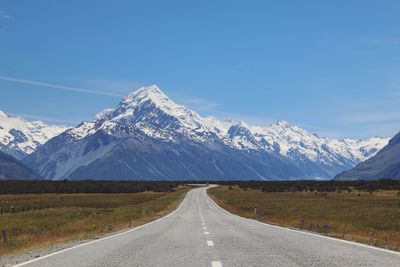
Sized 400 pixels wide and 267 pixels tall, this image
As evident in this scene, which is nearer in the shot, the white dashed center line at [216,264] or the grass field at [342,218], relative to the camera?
the white dashed center line at [216,264]

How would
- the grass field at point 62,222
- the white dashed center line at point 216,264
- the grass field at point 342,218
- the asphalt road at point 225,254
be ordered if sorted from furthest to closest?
the grass field at point 342,218
the grass field at point 62,222
the asphalt road at point 225,254
the white dashed center line at point 216,264

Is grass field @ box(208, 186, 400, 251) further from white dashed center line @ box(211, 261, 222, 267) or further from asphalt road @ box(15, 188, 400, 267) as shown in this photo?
white dashed center line @ box(211, 261, 222, 267)

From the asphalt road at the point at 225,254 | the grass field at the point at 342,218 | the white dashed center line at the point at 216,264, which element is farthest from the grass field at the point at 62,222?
the grass field at the point at 342,218

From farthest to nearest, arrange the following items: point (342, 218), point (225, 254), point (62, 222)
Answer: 1. point (62, 222)
2. point (342, 218)
3. point (225, 254)

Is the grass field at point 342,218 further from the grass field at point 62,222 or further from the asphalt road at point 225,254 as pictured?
the grass field at point 62,222

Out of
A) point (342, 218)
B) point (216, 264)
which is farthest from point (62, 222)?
point (216, 264)

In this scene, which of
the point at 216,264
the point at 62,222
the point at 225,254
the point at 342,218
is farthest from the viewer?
the point at 62,222

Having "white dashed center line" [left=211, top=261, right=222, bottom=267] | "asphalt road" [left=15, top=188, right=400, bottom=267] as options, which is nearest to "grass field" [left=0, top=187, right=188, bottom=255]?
"asphalt road" [left=15, top=188, right=400, bottom=267]

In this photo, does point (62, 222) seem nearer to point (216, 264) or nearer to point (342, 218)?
point (342, 218)

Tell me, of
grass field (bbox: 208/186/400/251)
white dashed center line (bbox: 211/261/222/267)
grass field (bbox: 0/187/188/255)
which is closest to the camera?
white dashed center line (bbox: 211/261/222/267)

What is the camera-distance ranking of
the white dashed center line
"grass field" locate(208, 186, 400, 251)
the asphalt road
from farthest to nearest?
1. "grass field" locate(208, 186, 400, 251)
2. the asphalt road
3. the white dashed center line

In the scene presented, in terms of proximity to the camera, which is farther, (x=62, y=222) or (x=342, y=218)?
(x=62, y=222)

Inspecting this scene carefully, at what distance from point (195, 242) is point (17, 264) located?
7897mm

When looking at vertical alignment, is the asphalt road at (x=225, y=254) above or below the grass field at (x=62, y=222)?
below
